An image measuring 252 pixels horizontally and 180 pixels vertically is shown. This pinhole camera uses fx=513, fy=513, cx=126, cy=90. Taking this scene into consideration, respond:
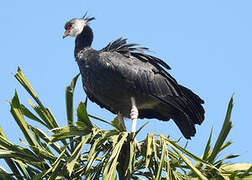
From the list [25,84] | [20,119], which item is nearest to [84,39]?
[25,84]

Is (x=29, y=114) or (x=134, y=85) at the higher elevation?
(x=134, y=85)

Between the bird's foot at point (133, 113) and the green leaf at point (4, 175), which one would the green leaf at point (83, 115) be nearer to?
the green leaf at point (4, 175)

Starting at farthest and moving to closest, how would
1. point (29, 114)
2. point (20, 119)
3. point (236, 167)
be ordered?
point (29, 114) < point (20, 119) < point (236, 167)

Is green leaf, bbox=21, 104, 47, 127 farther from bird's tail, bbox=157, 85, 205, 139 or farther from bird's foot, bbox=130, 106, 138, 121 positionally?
bird's tail, bbox=157, 85, 205, 139

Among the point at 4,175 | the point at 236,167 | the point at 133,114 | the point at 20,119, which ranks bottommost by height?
the point at 4,175

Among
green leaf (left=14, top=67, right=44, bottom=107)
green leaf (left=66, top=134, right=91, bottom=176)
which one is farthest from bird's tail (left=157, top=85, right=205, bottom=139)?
green leaf (left=66, top=134, right=91, bottom=176)

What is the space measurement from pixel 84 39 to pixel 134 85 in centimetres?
110

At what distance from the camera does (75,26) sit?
22.2 feet

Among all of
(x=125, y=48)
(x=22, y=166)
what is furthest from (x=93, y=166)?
(x=125, y=48)

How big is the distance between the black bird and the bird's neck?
9.1 inches

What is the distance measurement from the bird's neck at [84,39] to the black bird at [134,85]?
0.76ft

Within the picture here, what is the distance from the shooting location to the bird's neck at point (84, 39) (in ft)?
21.0

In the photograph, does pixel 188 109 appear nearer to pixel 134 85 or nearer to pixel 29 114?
pixel 134 85

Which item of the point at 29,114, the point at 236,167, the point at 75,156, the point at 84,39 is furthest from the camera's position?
the point at 84,39
